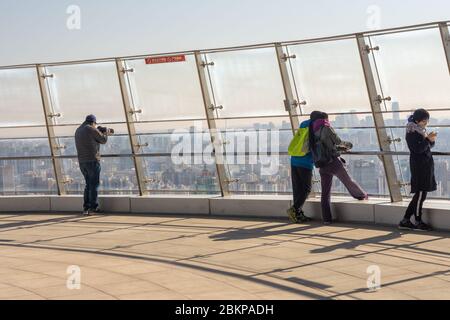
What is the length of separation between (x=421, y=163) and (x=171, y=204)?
4.65 metres

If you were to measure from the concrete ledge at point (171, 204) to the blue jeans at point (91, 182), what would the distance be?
1.97 ft

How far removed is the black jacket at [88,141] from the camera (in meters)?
14.7

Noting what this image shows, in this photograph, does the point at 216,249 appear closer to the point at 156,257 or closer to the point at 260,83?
the point at 156,257

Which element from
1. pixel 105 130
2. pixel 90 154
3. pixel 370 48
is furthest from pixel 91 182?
pixel 370 48

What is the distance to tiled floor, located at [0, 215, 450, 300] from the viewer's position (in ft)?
26.2

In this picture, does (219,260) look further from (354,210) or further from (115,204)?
(115,204)

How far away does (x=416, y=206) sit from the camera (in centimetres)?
1141

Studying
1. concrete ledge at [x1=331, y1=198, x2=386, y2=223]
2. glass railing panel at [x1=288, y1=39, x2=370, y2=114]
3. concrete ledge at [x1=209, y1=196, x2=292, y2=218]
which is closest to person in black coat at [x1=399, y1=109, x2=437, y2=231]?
concrete ledge at [x1=331, y1=198, x2=386, y2=223]

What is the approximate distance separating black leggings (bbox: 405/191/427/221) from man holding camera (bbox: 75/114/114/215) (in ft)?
17.8

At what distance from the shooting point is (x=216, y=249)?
10.5 m

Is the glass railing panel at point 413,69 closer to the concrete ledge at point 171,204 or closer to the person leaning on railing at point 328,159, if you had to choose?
the person leaning on railing at point 328,159
